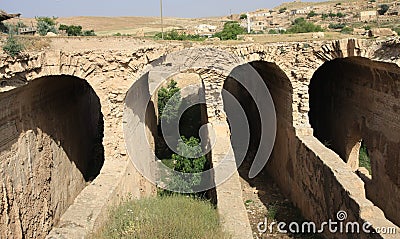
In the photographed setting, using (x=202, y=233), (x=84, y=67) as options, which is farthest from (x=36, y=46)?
(x=202, y=233)

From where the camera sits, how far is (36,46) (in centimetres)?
821

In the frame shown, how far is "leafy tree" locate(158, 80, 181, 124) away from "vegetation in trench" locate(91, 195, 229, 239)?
22.7 ft

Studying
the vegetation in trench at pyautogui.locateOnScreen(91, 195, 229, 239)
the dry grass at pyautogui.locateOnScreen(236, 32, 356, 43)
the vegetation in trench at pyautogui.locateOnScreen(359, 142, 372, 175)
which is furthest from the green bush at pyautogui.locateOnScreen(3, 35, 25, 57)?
the vegetation in trench at pyautogui.locateOnScreen(359, 142, 372, 175)

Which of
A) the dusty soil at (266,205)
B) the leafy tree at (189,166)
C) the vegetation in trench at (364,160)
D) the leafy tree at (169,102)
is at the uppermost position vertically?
the leafy tree at (169,102)

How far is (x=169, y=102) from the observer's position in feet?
44.8

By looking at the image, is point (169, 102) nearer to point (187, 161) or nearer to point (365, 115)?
point (187, 161)

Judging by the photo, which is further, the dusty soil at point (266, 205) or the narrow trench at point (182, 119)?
the narrow trench at point (182, 119)

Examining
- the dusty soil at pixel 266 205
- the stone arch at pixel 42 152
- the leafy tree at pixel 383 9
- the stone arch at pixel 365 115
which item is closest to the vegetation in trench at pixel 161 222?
the stone arch at pixel 42 152

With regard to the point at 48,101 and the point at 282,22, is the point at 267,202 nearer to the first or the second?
the point at 48,101

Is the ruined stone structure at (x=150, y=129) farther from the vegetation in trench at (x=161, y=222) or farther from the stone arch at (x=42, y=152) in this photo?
the vegetation in trench at (x=161, y=222)

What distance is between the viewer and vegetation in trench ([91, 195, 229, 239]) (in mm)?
5332

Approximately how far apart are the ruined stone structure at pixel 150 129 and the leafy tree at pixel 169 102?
1.63 meters

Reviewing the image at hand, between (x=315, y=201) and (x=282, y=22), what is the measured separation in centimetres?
3540

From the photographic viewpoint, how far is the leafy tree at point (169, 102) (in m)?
13.4
